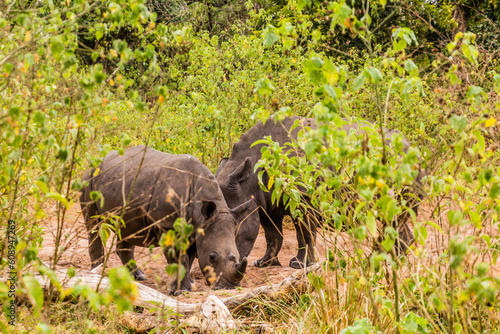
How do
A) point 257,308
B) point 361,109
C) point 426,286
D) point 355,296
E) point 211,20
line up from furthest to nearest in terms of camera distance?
point 211,20, point 361,109, point 257,308, point 355,296, point 426,286

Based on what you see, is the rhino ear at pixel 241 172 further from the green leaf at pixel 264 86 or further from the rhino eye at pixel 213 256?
the green leaf at pixel 264 86

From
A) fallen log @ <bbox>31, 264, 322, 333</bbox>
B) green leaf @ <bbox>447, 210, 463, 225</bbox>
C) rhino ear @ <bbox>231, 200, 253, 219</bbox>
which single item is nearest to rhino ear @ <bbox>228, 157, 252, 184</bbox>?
rhino ear @ <bbox>231, 200, 253, 219</bbox>

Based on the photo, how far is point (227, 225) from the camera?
5828 mm

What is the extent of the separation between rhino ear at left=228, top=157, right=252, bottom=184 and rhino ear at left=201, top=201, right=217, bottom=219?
1061 millimetres

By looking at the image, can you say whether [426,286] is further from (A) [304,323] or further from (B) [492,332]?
(A) [304,323]

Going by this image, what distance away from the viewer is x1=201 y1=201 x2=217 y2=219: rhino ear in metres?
5.65

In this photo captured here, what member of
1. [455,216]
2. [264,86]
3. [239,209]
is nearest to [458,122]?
[455,216]

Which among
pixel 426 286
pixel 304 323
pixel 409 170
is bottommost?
pixel 304 323

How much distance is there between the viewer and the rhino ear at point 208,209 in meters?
5.65

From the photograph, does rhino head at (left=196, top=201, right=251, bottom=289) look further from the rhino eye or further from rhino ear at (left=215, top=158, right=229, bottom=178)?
rhino ear at (left=215, top=158, right=229, bottom=178)

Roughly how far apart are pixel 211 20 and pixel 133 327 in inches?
644

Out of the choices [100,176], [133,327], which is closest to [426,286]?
[133,327]

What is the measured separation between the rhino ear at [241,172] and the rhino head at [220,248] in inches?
34.7

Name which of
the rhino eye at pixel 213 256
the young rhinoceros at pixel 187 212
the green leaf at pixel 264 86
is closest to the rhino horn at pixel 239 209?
the young rhinoceros at pixel 187 212
